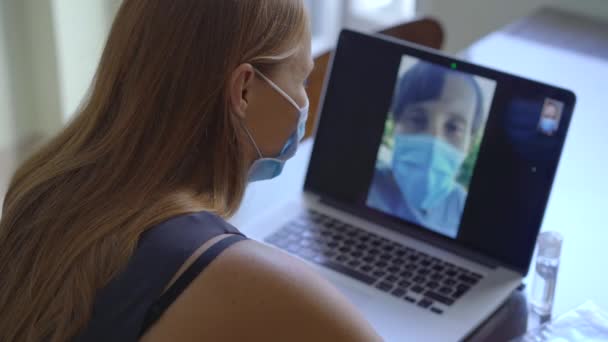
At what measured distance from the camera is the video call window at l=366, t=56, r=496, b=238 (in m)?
1.37

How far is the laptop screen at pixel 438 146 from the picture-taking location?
1.31 m

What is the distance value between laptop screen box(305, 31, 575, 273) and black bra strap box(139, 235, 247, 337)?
582 mm

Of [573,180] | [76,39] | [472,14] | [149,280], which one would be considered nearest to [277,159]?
[149,280]

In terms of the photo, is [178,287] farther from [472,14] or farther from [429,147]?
[472,14]

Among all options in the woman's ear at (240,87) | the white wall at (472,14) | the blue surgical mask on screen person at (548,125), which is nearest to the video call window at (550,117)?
the blue surgical mask on screen person at (548,125)

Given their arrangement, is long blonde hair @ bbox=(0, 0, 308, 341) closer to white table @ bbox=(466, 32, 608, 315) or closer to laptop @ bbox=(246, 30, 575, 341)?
laptop @ bbox=(246, 30, 575, 341)

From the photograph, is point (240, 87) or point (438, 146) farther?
point (438, 146)

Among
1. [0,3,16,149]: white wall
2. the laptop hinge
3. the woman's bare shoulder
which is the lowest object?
[0,3,16,149]: white wall

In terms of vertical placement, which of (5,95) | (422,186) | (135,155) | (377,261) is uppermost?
(135,155)

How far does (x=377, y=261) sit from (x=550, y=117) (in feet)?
1.07

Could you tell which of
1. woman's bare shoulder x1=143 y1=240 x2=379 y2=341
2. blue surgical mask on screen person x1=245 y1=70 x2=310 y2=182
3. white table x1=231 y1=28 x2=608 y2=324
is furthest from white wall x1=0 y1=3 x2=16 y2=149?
woman's bare shoulder x1=143 y1=240 x2=379 y2=341

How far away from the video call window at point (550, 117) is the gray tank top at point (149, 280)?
22.3 inches

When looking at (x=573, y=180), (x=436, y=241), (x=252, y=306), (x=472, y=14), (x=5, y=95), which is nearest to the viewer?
(x=252, y=306)

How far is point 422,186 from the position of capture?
1.41 m
